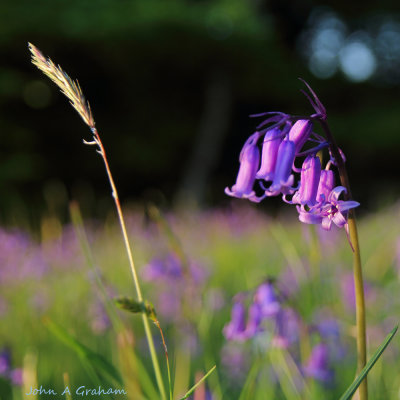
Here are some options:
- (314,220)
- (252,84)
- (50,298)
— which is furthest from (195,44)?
(314,220)

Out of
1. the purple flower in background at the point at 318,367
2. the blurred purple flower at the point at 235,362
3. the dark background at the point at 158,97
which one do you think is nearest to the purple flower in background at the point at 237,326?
the purple flower in background at the point at 318,367

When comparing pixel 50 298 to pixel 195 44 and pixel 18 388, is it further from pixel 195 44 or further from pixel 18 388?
pixel 195 44

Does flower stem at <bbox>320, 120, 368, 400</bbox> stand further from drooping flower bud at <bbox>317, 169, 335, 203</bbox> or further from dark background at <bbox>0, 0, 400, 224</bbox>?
dark background at <bbox>0, 0, 400, 224</bbox>

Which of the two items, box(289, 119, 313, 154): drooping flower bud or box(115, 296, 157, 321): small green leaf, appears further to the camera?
box(289, 119, 313, 154): drooping flower bud

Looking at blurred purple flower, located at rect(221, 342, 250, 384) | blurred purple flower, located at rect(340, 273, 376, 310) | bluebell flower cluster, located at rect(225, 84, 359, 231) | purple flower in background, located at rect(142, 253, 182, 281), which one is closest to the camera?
bluebell flower cluster, located at rect(225, 84, 359, 231)

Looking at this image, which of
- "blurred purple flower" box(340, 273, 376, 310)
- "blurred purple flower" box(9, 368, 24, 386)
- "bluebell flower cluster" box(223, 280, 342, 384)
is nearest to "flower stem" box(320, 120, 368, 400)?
"bluebell flower cluster" box(223, 280, 342, 384)

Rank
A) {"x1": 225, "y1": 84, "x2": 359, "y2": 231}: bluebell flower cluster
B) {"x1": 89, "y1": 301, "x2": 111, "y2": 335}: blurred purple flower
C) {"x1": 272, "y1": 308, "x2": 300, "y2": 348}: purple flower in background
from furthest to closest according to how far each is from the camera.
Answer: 1. {"x1": 89, "y1": 301, "x2": 111, "y2": 335}: blurred purple flower
2. {"x1": 272, "y1": 308, "x2": 300, "y2": 348}: purple flower in background
3. {"x1": 225, "y1": 84, "x2": 359, "y2": 231}: bluebell flower cluster
